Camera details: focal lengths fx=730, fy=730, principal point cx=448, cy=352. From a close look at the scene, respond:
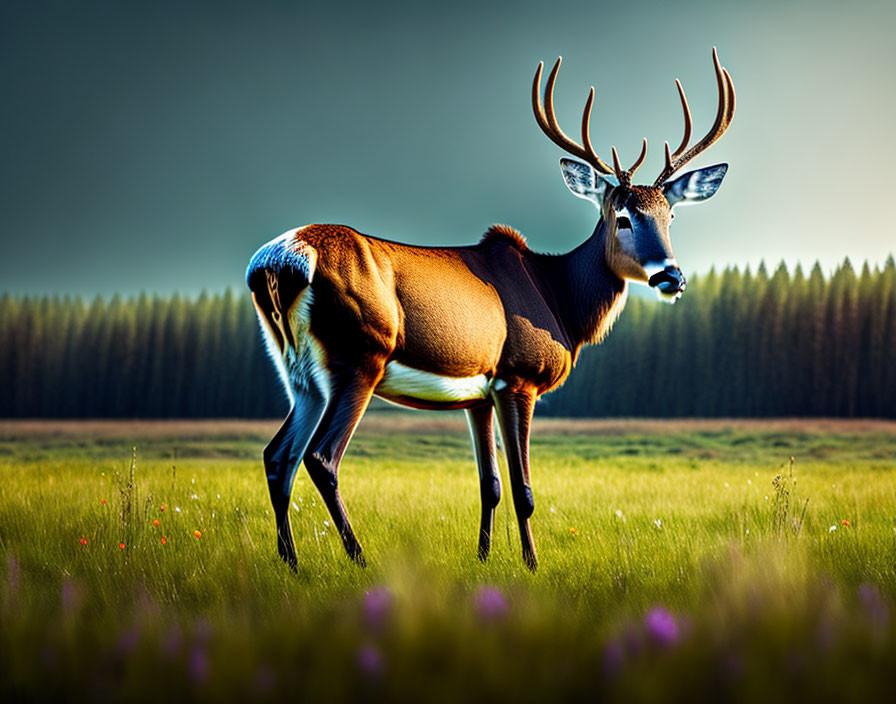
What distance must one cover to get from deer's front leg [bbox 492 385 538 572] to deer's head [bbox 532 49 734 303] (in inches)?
55.5

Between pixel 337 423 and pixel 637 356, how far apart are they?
36270 millimetres

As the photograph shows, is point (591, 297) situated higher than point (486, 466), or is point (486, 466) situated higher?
point (591, 297)

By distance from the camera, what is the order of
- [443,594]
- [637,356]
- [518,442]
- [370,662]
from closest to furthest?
[370,662] < [443,594] < [518,442] < [637,356]

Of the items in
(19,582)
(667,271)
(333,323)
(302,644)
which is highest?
(667,271)

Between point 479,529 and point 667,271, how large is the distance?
2.61 m

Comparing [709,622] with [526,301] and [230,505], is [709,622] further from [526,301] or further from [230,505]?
[230,505]

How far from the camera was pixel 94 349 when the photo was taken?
43812mm

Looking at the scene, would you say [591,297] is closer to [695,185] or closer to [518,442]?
[695,185]

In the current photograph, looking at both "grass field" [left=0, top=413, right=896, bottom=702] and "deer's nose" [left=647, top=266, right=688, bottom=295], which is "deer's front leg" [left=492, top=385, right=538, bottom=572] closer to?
"grass field" [left=0, top=413, right=896, bottom=702]

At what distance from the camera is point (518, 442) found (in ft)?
18.5

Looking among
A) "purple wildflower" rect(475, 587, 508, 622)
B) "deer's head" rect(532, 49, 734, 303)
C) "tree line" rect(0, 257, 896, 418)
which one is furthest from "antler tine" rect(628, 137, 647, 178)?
"tree line" rect(0, 257, 896, 418)

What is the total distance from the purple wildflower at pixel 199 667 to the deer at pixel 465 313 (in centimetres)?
281

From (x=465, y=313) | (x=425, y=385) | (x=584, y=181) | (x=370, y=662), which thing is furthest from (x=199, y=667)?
(x=584, y=181)

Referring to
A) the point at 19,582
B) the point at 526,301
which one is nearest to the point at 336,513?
the point at 19,582
